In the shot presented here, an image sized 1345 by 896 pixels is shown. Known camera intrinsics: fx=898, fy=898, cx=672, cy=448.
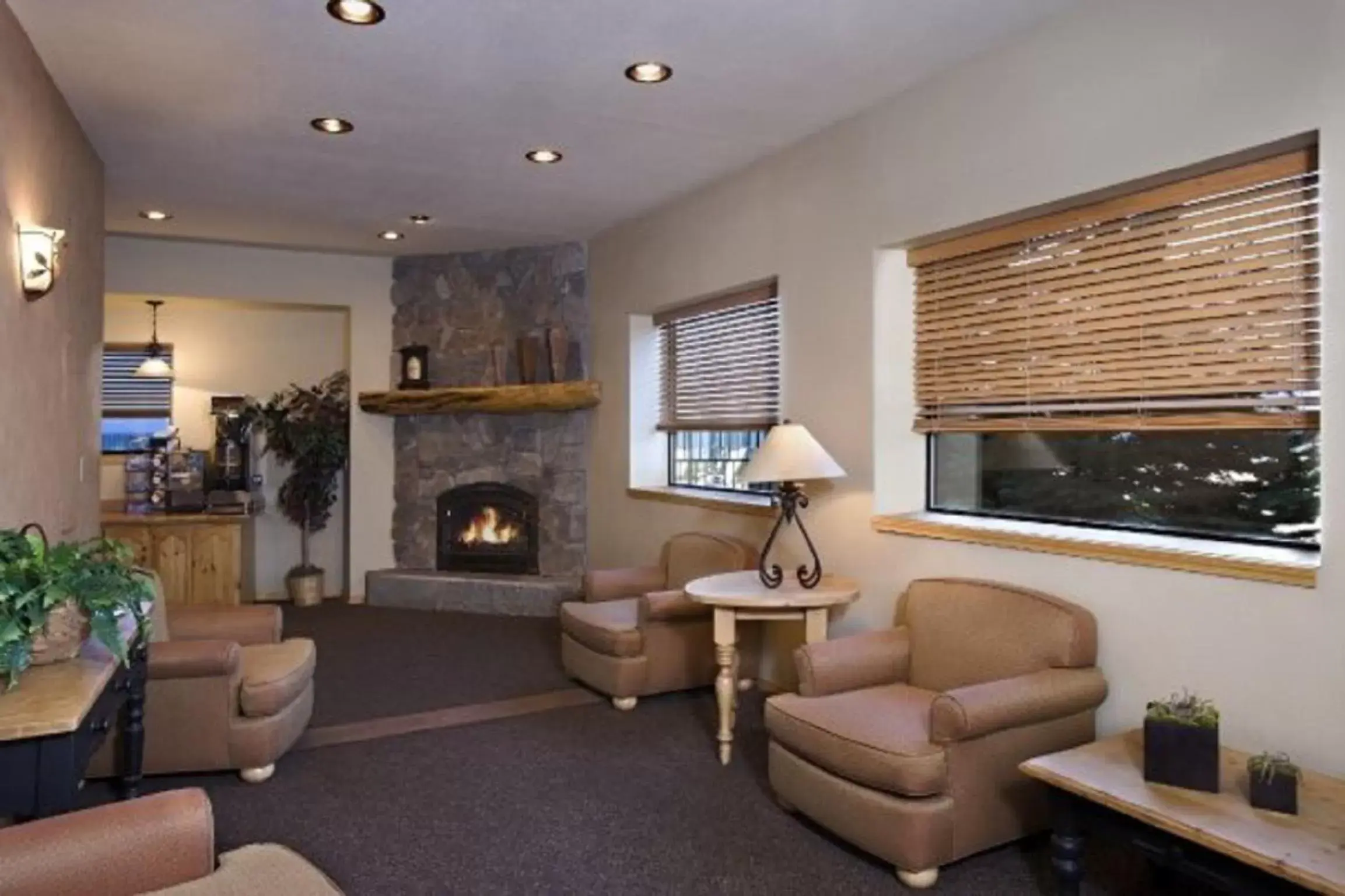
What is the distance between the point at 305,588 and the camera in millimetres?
6980

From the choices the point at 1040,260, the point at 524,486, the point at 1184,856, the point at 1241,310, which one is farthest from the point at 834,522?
the point at 524,486

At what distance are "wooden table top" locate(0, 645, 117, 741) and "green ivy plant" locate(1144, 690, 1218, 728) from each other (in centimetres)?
249

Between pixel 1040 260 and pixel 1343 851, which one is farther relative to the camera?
pixel 1040 260

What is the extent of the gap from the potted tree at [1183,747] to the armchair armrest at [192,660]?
3024mm

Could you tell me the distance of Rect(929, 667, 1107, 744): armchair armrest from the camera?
254 centimetres

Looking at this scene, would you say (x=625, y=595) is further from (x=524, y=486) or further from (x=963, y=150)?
(x=963, y=150)

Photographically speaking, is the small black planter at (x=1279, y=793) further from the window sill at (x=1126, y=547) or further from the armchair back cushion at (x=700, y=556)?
the armchair back cushion at (x=700, y=556)

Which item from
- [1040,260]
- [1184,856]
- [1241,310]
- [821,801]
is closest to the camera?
[1184,856]

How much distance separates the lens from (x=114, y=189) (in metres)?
5.00

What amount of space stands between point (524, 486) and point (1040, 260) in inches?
175

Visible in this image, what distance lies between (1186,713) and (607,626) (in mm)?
2646

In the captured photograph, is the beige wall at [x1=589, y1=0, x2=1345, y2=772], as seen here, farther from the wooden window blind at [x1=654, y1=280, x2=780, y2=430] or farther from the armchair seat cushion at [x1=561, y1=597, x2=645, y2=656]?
the armchair seat cushion at [x1=561, y1=597, x2=645, y2=656]

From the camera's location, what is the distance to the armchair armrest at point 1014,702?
2535 millimetres

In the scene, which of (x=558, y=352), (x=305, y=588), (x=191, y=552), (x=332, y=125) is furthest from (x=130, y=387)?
(x=332, y=125)
